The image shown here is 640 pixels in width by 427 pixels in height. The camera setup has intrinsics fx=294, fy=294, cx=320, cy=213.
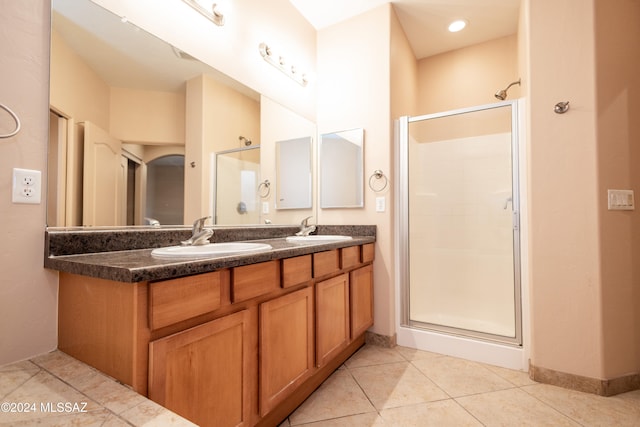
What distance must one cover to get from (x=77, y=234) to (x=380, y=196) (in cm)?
186

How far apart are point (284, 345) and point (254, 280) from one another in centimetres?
39

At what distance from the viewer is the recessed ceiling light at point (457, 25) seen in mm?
2541

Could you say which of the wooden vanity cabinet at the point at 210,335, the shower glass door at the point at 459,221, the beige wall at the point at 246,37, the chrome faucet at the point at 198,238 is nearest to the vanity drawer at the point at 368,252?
the shower glass door at the point at 459,221

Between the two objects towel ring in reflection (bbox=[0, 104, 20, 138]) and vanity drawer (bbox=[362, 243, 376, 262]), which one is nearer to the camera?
towel ring in reflection (bbox=[0, 104, 20, 138])

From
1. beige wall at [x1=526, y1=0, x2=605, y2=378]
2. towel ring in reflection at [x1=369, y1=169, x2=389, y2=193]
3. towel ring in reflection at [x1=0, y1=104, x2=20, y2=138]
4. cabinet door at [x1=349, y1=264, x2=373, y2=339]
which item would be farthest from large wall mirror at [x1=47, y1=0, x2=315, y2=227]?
beige wall at [x1=526, y1=0, x2=605, y2=378]

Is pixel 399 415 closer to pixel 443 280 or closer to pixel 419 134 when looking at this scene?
pixel 443 280

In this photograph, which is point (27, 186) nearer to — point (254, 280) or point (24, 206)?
point (24, 206)

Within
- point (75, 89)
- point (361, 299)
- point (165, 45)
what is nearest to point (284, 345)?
point (361, 299)

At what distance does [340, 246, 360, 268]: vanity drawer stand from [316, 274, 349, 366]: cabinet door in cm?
8

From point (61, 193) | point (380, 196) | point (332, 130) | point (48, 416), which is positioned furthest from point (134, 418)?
point (332, 130)

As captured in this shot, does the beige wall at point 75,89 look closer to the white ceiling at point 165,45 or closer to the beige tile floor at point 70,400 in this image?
the white ceiling at point 165,45

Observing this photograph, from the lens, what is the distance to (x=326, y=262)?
163cm

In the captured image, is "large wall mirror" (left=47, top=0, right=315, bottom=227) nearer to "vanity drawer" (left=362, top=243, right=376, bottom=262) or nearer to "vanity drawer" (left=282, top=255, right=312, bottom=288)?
"vanity drawer" (left=282, top=255, right=312, bottom=288)

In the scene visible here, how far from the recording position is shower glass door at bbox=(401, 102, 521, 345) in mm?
2182
